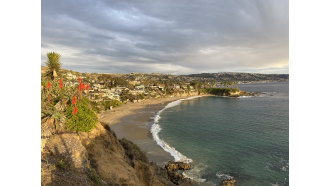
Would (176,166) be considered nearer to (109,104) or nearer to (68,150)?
(68,150)

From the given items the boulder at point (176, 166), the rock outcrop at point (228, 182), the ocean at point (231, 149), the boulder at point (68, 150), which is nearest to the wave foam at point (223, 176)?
the ocean at point (231, 149)

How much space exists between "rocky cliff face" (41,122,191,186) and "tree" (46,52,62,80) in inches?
411

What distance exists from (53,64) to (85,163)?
16.2m

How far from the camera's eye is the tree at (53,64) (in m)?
21.3

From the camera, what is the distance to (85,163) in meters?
10.6

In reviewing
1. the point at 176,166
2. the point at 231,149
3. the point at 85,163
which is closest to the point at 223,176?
the point at 176,166

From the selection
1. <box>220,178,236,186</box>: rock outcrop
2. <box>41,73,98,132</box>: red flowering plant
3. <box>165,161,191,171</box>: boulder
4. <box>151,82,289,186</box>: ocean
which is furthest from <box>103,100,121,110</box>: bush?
<box>220,178,236,186</box>: rock outcrop

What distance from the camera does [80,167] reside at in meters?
10.0

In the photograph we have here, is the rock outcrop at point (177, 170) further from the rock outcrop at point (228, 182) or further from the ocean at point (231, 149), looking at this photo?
the rock outcrop at point (228, 182)

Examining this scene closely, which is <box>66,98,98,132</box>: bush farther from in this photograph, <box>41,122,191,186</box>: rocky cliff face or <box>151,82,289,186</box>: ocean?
<box>151,82,289,186</box>: ocean

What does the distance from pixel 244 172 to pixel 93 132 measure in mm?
19215
